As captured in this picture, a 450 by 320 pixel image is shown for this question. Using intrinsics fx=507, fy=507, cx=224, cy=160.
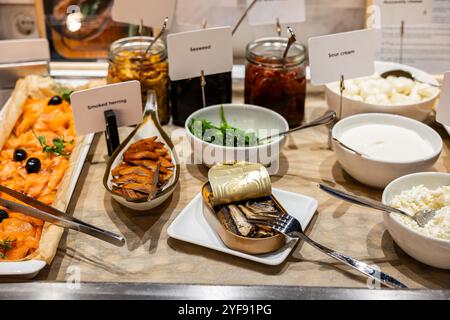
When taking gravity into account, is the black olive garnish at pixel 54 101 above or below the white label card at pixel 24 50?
below

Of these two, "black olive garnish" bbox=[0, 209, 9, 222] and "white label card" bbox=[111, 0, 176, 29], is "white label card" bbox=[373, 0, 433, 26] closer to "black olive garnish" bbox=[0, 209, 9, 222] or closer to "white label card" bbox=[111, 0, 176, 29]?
"white label card" bbox=[111, 0, 176, 29]

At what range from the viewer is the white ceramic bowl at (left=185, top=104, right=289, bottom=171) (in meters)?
1.36

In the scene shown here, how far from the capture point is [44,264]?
3.51ft

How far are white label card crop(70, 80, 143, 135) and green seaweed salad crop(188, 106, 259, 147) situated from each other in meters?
0.17

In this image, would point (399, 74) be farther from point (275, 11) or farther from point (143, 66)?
point (143, 66)

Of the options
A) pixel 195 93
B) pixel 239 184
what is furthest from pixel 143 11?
pixel 239 184

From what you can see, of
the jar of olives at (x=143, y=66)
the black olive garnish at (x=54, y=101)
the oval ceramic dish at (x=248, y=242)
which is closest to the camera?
the oval ceramic dish at (x=248, y=242)

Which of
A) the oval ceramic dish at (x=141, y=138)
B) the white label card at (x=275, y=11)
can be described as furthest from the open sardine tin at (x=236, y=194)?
the white label card at (x=275, y=11)

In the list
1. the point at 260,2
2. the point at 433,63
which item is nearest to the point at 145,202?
the point at 260,2

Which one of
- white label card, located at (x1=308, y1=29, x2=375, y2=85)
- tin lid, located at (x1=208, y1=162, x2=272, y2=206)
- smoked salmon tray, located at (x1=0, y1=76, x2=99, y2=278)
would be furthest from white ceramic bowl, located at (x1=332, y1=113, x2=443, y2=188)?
smoked salmon tray, located at (x1=0, y1=76, x2=99, y2=278)

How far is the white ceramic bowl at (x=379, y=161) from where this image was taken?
4.21 ft

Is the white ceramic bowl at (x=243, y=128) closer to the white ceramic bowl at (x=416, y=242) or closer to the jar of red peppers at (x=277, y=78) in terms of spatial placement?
the jar of red peppers at (x=277, y=78)

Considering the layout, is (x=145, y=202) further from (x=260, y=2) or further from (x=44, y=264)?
(x=260, y=2)

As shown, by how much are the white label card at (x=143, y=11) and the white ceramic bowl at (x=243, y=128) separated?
1.15 ft
